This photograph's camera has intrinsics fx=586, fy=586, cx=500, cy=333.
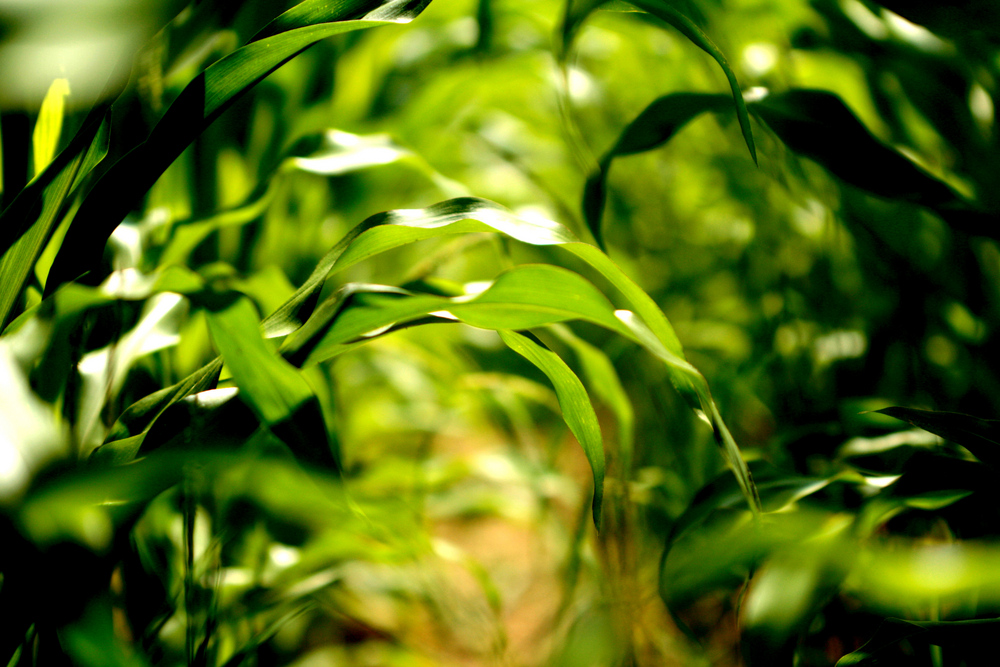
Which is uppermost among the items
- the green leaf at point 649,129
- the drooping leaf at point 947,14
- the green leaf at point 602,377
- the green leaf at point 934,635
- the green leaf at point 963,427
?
the drooping leaf at point 947,14

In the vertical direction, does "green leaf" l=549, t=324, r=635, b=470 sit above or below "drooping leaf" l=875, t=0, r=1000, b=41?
below

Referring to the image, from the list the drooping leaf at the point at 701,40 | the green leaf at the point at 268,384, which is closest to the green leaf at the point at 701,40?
the drooping leaf at the point at 701,40

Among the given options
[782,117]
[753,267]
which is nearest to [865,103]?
[753,267]

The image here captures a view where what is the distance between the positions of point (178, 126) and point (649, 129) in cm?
25

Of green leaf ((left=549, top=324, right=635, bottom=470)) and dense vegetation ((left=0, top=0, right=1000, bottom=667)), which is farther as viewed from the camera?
green leaf ((left=549, top=324, right=635, bottom=470))

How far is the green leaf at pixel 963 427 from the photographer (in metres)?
0.29

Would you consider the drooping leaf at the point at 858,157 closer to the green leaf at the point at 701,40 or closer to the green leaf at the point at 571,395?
the green leaf at the point at 701,40

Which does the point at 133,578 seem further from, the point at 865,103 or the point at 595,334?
the point at 865,103

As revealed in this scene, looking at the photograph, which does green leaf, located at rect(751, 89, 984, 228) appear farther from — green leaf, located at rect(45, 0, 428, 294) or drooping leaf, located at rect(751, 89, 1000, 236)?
green leaf, located at rect(45, 0, 428, 294)

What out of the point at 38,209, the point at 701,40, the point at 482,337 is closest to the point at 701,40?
the point at 701,40

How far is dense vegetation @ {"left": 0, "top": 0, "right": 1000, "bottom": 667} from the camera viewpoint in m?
0.25

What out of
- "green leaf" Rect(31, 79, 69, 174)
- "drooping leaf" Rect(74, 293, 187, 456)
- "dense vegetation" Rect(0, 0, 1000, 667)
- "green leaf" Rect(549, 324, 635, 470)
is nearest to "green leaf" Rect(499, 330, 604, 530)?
"dense vegetation" Rect(0, 0, 1000, 667)

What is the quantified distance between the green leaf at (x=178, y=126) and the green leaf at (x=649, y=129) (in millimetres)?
140

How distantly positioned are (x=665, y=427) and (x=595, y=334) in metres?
0.17
